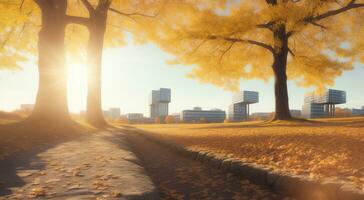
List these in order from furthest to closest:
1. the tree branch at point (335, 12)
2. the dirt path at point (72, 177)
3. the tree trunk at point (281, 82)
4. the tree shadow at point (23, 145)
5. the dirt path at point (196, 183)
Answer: the tree trunk at point (281, 82) → the tree branch at point (335, 12) → the dirt path at point (196, 183) → the tree shadow at point (23, 145) → the dirt path at point (72, 177)

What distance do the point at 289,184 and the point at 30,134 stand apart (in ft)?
23.7

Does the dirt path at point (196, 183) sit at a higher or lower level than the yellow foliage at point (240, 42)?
lower

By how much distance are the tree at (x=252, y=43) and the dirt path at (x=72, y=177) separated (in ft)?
33.6

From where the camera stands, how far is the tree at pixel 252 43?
14.6m

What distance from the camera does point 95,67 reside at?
16.8 metres

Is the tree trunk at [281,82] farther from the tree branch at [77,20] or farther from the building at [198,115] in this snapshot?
the building at [198,115]

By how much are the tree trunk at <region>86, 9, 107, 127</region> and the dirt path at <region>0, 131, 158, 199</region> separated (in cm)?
1073

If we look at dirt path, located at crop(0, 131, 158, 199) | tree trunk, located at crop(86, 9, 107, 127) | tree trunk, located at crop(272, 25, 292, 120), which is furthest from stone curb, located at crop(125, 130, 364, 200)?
tree trunk, located at crop(86, 9, 107, 127)

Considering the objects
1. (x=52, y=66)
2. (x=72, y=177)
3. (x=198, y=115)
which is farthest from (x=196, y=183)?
(x=198, y=115)

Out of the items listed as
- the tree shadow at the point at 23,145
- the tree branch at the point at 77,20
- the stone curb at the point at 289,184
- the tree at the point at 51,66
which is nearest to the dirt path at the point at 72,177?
the tree shadow at the point at 23,145

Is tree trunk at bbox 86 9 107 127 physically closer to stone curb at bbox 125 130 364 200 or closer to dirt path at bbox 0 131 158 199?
dirt path at bbox 0 131 158 199

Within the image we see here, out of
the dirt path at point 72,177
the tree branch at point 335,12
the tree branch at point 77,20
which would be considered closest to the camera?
the dirt path at point 72,177

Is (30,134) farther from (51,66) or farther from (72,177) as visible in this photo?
(72,177)

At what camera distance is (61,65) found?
38.4 feet
